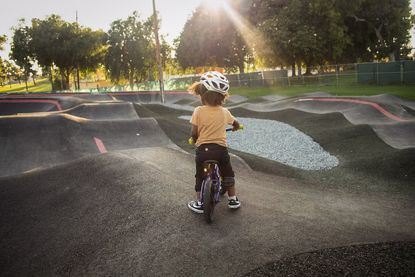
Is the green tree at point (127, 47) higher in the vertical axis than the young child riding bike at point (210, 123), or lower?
higher

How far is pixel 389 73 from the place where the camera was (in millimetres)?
31703

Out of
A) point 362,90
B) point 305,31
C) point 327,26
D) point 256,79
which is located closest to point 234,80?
point 256,79

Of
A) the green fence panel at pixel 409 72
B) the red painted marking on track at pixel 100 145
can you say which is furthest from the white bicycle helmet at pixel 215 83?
the green fence panel at pixel 409 72

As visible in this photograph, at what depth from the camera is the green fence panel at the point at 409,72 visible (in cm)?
2963

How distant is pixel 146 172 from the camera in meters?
8.16

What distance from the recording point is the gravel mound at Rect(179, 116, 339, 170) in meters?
10.6

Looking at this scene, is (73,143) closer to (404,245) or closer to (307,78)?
(404,245)

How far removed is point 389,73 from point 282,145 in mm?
24532

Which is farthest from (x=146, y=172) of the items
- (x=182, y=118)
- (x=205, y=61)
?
(x=205, y=61)

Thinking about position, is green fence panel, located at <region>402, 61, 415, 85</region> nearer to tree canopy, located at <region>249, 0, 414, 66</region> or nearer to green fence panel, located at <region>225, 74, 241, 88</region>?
tree canopy, located at <region>249, 0, 414, 66</region>

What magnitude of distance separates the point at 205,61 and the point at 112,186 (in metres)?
58.5

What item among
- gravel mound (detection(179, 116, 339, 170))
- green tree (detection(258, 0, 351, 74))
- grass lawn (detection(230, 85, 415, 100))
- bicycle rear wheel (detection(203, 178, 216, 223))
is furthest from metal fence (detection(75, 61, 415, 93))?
bicycle rear wheel (detection(203, 178, 216, 223))

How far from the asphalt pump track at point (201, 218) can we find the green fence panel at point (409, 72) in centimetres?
2248

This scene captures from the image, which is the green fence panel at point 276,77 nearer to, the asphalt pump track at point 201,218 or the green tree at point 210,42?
the green tree at point 210,42
